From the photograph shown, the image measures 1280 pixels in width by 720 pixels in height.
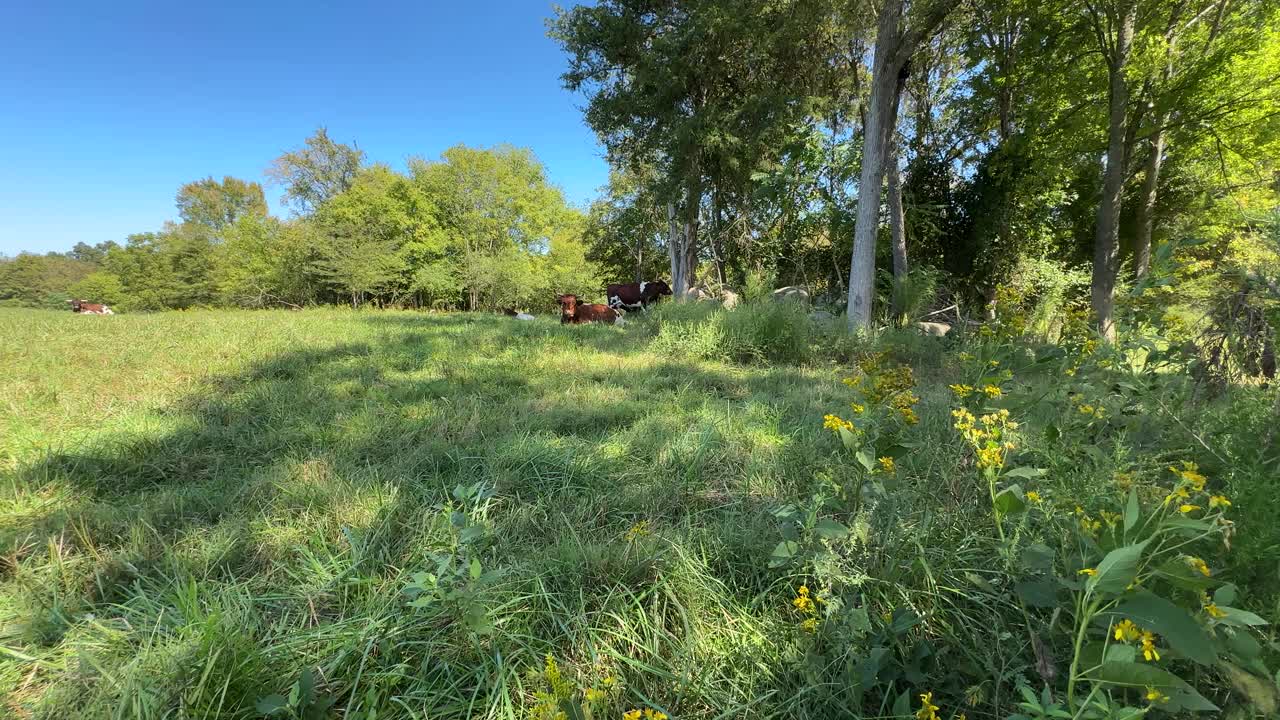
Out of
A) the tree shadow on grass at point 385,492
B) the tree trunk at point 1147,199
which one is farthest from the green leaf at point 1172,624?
the tree trunk at point 1147,199

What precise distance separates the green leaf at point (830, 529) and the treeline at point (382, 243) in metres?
25.2

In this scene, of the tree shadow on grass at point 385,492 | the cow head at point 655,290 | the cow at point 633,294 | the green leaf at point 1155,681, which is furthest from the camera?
the cow head at point 655,290

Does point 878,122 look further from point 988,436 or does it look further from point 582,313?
point 988,436

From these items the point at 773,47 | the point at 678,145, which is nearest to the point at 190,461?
the point at 678,145

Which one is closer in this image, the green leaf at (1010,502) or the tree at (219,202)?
the green leaf at (1010,502)

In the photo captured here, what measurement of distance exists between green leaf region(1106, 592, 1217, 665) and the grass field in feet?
1.08

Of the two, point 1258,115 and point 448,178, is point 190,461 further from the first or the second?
point 448,178

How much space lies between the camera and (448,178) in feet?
90.1

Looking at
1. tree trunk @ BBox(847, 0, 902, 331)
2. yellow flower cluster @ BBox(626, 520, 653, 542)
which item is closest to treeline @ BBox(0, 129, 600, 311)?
tree trunk @ BBox(847, 0, 902, 331)

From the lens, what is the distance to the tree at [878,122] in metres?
6.05

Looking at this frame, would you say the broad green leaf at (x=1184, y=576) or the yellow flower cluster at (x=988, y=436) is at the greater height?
the yellow flower cluster at (x=988, y=436)

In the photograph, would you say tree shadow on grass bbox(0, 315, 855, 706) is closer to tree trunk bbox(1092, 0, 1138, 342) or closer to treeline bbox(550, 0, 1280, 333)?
treeline bbox(550, 0, 1280, 333)

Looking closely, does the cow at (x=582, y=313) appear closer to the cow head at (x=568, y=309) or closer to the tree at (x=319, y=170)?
the cow head at (x=568, y=309)

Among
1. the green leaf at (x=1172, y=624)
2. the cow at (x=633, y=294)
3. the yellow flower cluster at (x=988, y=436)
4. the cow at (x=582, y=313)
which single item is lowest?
the green leaf at (x=1172, y=624)
